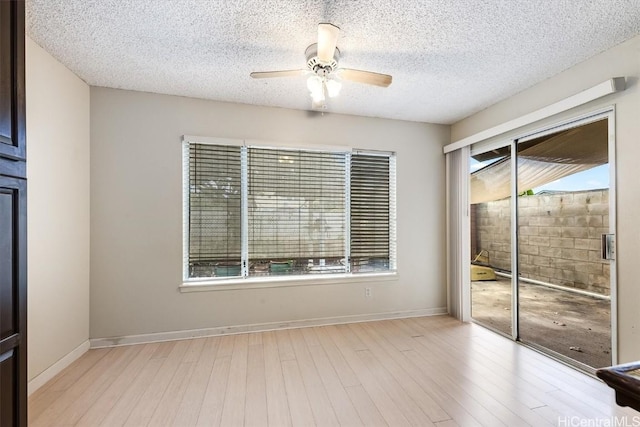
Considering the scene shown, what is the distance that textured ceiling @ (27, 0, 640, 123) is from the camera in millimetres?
1729

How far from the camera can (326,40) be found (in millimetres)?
1642

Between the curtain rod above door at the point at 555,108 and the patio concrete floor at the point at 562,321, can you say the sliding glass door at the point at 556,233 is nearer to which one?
the patio concrete floor at the point at 562,321

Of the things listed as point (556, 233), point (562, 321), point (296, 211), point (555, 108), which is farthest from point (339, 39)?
point (562, 321)

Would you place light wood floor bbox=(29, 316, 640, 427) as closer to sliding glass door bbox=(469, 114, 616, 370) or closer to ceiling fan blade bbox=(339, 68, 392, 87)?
sliding glass door bbox=(469, 114, 616, 370)

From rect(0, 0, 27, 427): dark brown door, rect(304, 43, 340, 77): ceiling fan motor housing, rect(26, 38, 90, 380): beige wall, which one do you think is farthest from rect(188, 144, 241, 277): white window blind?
rect(0, 0, 27, 427): dark brown door

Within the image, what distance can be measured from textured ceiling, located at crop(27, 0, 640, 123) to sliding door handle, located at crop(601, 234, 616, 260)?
1471mm

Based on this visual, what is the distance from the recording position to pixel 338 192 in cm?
353

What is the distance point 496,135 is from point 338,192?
6.26 ft

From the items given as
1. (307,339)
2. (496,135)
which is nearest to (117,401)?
(307,339)

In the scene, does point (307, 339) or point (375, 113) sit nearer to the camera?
point (307, 339)

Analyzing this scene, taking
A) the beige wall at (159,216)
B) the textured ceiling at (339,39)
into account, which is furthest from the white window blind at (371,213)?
the textured ceiling at (339,39)

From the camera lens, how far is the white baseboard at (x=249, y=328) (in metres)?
2.79

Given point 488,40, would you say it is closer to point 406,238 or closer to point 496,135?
point 496,135

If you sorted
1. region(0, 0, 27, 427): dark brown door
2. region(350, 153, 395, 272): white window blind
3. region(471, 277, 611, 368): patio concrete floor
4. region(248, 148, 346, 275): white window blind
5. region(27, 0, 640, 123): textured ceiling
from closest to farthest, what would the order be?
region(0, 0, 27, 427): dark brown door → region(27, 0, 640, 123): textured ceiling → region(471, 277, 611, 368): patio concrete floor → region(248, 148, 346, 275): white window blind → region(350, 153, 395, 272): white window blind
